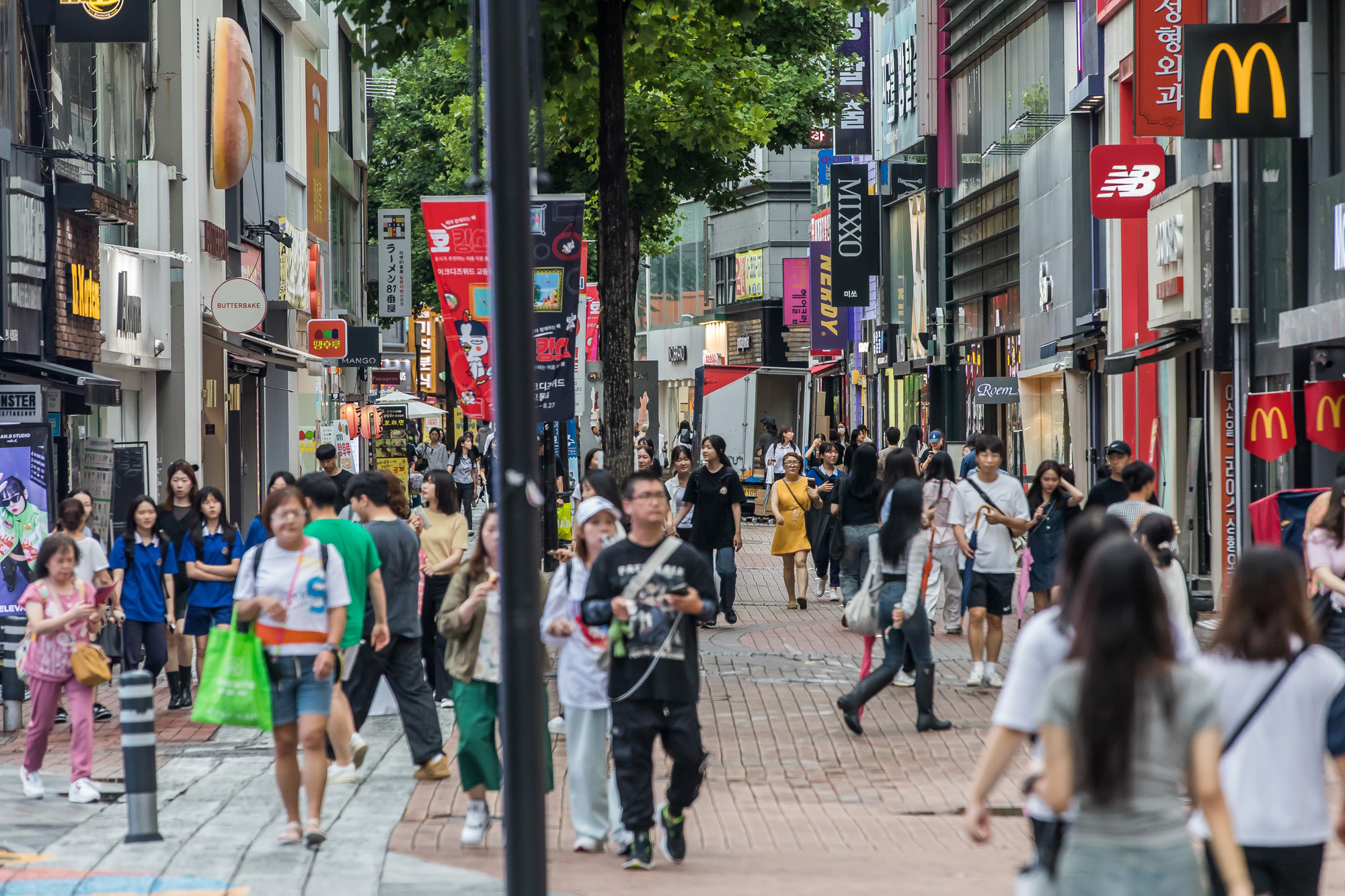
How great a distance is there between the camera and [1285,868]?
4.66 meters

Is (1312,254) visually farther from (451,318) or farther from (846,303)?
(846,303)

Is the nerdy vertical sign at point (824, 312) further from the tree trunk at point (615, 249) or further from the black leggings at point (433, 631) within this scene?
the black leggings at point (433, 631)

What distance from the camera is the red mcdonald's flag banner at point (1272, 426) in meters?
15.8

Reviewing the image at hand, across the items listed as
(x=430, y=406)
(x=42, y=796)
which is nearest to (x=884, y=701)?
(x=42, y=796)

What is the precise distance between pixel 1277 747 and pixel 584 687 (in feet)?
12.4

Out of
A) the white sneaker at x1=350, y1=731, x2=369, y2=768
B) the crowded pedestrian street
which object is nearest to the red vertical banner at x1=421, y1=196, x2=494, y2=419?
the crowded pedestrian street

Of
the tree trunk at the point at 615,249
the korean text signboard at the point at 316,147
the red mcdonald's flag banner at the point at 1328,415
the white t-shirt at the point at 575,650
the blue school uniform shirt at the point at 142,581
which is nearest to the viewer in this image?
the white t-shirt at the point at 575,650

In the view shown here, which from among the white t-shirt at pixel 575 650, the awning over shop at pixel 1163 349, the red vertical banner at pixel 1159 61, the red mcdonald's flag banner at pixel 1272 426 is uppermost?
the red vertical banner at pixel 1159 61

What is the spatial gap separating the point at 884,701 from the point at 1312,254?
7.12m

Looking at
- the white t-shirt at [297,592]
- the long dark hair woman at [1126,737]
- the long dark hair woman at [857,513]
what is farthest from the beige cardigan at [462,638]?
the long dark hair woman at [857,513]

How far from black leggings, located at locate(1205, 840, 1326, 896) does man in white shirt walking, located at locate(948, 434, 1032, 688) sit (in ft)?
25.2

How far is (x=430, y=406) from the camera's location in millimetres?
47906

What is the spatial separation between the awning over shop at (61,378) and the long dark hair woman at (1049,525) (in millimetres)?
8896

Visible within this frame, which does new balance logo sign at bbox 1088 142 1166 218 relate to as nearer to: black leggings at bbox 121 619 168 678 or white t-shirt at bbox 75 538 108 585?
black leggings at bbox 121 619 168 678
